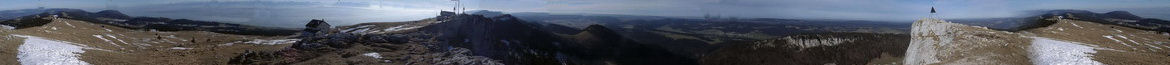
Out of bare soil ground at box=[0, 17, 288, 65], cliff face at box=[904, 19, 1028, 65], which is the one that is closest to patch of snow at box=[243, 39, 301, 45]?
bare soil ground at box=[0, 17, 288, 65]

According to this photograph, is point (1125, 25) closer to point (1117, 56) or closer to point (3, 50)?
point (1117, 56)

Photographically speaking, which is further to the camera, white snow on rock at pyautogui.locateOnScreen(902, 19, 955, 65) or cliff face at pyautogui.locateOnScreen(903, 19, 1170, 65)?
white snow on rock at pyautogui.locateOnScreen(902, 19, 955, 65)

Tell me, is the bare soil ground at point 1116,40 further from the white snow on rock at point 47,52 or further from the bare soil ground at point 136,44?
the white snow on rock at point 47,52

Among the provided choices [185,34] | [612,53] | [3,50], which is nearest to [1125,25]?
[612,53]

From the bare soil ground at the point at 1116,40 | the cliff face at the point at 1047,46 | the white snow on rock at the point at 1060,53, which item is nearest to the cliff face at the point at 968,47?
the cliff face at the point at 1047,46

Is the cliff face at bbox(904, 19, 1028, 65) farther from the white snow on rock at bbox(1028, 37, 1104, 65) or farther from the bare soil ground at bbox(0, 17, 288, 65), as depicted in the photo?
the bare soil ground at bbox(0, 17, 288, 65)
